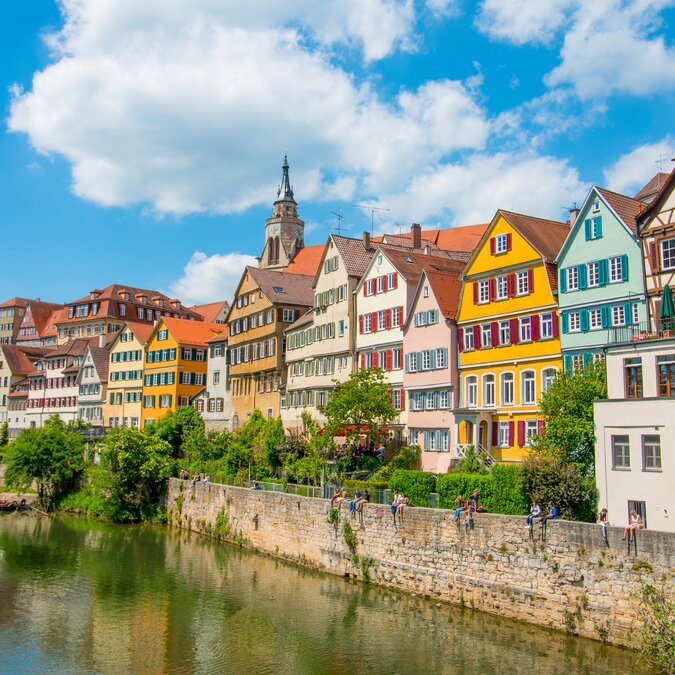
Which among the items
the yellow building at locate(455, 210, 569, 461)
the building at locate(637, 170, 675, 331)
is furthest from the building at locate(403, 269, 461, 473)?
the building at locate(637, 170, 675, 331)

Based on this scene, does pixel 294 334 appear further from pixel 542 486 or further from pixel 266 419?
pixel 542 486

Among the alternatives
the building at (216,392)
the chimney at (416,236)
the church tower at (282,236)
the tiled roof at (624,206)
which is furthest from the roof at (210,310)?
the tiled roof at (624,206)

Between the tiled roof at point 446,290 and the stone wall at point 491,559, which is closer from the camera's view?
the stone wall at point 491,559

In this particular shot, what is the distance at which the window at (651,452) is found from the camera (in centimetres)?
2622

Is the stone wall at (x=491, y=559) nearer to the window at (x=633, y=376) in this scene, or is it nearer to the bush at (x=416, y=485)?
the bush at (x=416, y=485)

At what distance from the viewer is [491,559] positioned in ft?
89.8

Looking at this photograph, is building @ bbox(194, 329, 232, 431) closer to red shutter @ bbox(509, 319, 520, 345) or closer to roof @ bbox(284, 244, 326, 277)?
red shutter @ bbox(509, 319, 520, 345)

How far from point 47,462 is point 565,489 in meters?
44.0

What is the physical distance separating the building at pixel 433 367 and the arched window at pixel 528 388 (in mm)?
4456

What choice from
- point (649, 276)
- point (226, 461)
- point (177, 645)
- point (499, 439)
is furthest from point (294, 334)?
point (177, 645)

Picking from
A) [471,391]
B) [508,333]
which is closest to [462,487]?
[471,391]

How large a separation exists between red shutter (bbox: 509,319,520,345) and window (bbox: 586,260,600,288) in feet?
15.3

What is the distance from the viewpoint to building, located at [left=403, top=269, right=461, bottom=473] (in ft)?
139

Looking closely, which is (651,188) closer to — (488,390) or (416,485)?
(488,390)
